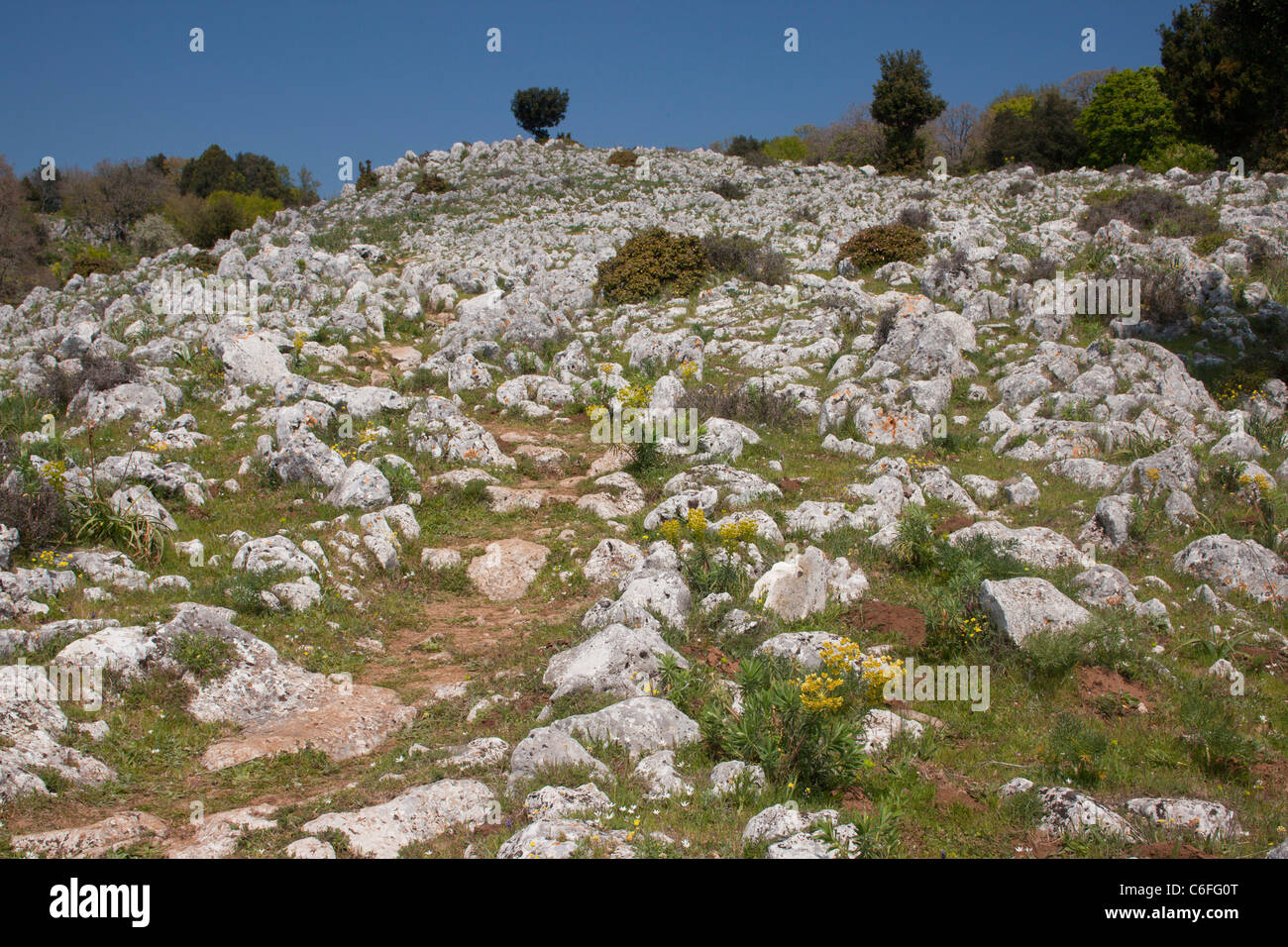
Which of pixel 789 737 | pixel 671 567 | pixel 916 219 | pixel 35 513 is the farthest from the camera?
pixel 916 219

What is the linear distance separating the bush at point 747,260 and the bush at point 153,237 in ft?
108

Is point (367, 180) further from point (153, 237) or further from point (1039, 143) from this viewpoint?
point (1039, 143)

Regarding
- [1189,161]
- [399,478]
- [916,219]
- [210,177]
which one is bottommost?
[399,478]

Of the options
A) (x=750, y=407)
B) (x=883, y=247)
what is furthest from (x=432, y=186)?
(x=750, y=407)

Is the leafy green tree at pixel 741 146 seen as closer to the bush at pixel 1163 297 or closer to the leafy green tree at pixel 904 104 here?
the leafy green tree at pixel 904 104

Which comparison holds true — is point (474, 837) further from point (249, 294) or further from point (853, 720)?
point (249, 294)

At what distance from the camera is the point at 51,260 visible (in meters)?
41.1

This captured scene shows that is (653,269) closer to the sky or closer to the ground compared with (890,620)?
closer to the sky

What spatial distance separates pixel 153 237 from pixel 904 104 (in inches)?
1584

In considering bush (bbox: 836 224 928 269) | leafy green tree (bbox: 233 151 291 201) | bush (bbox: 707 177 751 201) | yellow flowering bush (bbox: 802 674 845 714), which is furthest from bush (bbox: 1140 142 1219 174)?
leafy green tree (bbox: 233 151 291 201)

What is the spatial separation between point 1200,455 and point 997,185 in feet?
64.7

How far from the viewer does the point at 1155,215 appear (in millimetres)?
19609

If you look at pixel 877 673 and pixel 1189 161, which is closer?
pixel 877 673

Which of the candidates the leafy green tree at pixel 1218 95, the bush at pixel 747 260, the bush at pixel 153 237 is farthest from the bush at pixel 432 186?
the leafy green tree at pixel 1218 95
